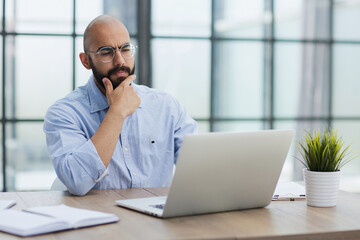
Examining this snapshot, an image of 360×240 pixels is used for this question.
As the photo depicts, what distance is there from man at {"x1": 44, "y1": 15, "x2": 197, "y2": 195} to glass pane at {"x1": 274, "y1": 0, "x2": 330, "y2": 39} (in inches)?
83.5

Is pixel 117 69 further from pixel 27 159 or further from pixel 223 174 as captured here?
pixel 27 159

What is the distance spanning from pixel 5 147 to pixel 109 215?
2683 mm

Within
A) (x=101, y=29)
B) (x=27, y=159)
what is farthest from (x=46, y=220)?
(x=27, y=159)

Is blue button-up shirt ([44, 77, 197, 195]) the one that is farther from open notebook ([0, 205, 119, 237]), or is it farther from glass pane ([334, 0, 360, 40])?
glass pane ([334, 0, 360, 40])

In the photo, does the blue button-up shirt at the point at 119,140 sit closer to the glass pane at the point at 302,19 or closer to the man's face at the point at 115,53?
the man's face at the point at 115,53

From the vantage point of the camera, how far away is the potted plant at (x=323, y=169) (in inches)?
75.1

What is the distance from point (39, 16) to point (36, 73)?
1.38ft

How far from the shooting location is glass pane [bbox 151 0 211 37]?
173 inches

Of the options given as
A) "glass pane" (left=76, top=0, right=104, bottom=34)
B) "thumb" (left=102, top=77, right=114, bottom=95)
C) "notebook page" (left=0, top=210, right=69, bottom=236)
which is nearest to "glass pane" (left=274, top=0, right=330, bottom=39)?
"glass pane" (left=76, top=0, right=104, bottom=34)

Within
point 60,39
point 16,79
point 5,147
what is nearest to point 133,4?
point 60,39

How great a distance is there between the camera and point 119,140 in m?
2.54

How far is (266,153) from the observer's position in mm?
1844

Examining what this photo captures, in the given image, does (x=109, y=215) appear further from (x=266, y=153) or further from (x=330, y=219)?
(x=330, y=219)

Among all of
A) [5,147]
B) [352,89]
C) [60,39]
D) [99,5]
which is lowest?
[5,147]
